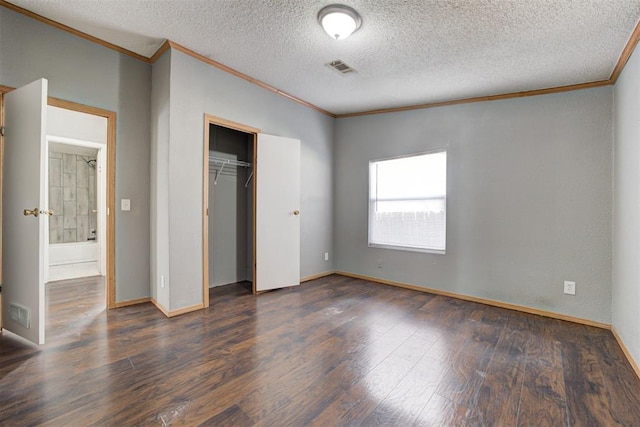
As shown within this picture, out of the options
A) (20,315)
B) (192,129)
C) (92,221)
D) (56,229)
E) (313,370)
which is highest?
(192,129)

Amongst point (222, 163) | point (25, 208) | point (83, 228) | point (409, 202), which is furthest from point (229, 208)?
point (83, 228)

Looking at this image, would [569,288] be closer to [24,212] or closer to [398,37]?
[398,37]

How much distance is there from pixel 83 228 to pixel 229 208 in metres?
3.80

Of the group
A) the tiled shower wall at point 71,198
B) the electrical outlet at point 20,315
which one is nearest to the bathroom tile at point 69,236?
the tiled shower wall at point 71,198

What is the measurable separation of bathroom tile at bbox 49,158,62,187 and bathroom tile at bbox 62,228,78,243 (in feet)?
2.92

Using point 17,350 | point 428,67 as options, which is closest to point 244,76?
point 428,67

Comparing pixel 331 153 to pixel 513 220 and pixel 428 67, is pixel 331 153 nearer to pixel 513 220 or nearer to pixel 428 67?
pixel 428 67

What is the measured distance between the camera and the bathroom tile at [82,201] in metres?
5.97

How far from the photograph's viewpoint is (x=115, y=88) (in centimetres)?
308

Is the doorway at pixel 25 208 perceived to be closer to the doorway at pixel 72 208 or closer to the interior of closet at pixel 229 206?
the interior of closet at pixel 229 206

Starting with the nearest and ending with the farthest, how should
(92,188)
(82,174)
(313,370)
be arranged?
(313,370), (82,174), (92,188)

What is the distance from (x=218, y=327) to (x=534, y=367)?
2.47m

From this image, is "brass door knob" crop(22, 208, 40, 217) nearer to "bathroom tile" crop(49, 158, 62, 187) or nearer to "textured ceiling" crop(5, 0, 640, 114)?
"textured ceiling" crop(5, 0, 640, 114)

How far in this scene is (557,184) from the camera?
10.6 feet
